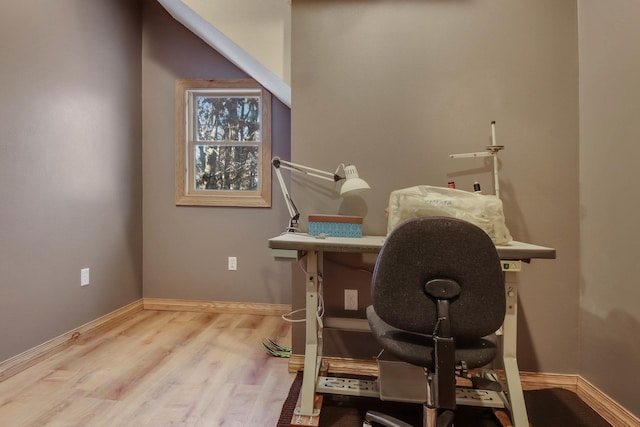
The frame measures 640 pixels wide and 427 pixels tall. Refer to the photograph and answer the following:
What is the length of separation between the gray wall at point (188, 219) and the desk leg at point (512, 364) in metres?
1.72

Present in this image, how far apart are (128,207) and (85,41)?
123 centimetres

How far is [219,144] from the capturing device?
2889 millimetres

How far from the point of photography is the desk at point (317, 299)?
133 cm

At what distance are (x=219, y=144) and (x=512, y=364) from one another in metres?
2.63

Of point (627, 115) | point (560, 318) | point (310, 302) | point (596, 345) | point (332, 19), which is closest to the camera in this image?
point (627, 115)

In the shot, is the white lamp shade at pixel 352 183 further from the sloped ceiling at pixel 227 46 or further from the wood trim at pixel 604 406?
the wood trim at pixel 604 406

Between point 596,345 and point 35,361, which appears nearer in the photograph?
point 596,345

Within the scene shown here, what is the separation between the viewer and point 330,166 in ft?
6.24

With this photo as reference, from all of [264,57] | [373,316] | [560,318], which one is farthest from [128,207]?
[560,318]

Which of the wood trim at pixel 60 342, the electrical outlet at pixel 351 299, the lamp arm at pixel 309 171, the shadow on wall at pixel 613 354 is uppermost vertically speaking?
the lamp arm at pixel 309 171

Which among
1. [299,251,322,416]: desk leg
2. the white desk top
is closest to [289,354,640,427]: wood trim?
[299,251,322,416]: desk leg

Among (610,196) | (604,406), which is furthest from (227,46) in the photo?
(604,406)

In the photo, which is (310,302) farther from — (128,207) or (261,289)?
(128,207)

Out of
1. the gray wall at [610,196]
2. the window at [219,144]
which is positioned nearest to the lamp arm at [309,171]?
the window at [219,144]
